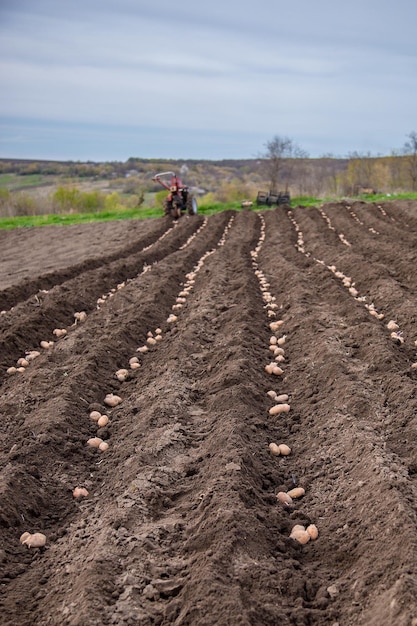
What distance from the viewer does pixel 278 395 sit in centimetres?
520

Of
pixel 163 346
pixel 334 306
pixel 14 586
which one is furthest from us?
pixel 334 306

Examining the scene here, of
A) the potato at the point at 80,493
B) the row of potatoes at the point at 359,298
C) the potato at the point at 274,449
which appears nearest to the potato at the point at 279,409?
the potato at the point at 274,449

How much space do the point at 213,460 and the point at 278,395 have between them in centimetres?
140

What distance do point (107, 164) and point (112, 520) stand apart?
8263cm

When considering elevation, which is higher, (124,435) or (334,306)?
(334,306)

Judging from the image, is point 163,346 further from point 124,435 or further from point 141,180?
point 141,180

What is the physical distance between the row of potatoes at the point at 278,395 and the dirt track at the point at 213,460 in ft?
0.18

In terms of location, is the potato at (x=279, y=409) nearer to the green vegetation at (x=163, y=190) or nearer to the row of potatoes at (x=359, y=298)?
the row of potatoes at (x=359, y=298)

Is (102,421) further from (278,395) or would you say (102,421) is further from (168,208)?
(168,208)

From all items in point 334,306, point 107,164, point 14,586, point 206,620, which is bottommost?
point 14,586

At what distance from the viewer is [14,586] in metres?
3.10

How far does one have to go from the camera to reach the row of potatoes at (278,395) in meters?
3.32

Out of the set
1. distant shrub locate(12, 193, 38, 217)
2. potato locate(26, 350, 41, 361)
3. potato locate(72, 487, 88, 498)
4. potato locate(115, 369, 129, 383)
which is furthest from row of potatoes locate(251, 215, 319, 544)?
distant shrub locate(12, 193, 38, 217)

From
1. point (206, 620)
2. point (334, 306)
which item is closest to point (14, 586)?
point (206, 620)
